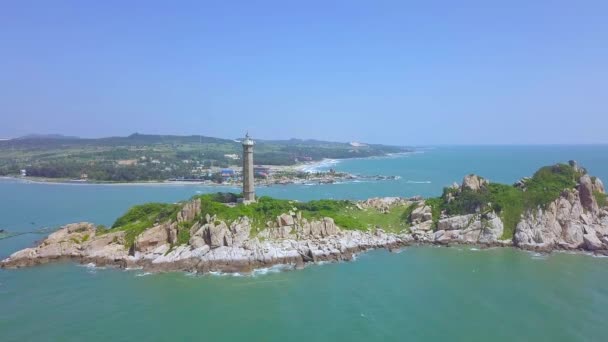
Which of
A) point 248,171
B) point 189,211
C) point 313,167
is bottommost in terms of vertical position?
point 313,167

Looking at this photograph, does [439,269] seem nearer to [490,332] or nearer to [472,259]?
[472,259]

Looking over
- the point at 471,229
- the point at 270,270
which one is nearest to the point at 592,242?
the point at 471,229

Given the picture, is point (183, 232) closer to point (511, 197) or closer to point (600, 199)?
point (511, 197)

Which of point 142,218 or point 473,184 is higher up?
point 473,184

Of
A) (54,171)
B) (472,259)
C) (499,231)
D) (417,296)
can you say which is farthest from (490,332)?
(54,171)

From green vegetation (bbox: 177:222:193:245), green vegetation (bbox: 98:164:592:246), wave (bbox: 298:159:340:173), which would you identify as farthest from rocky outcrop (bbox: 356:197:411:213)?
wave (bbox: 298:159:340:173)

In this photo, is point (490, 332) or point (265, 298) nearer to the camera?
point (490, 332)
